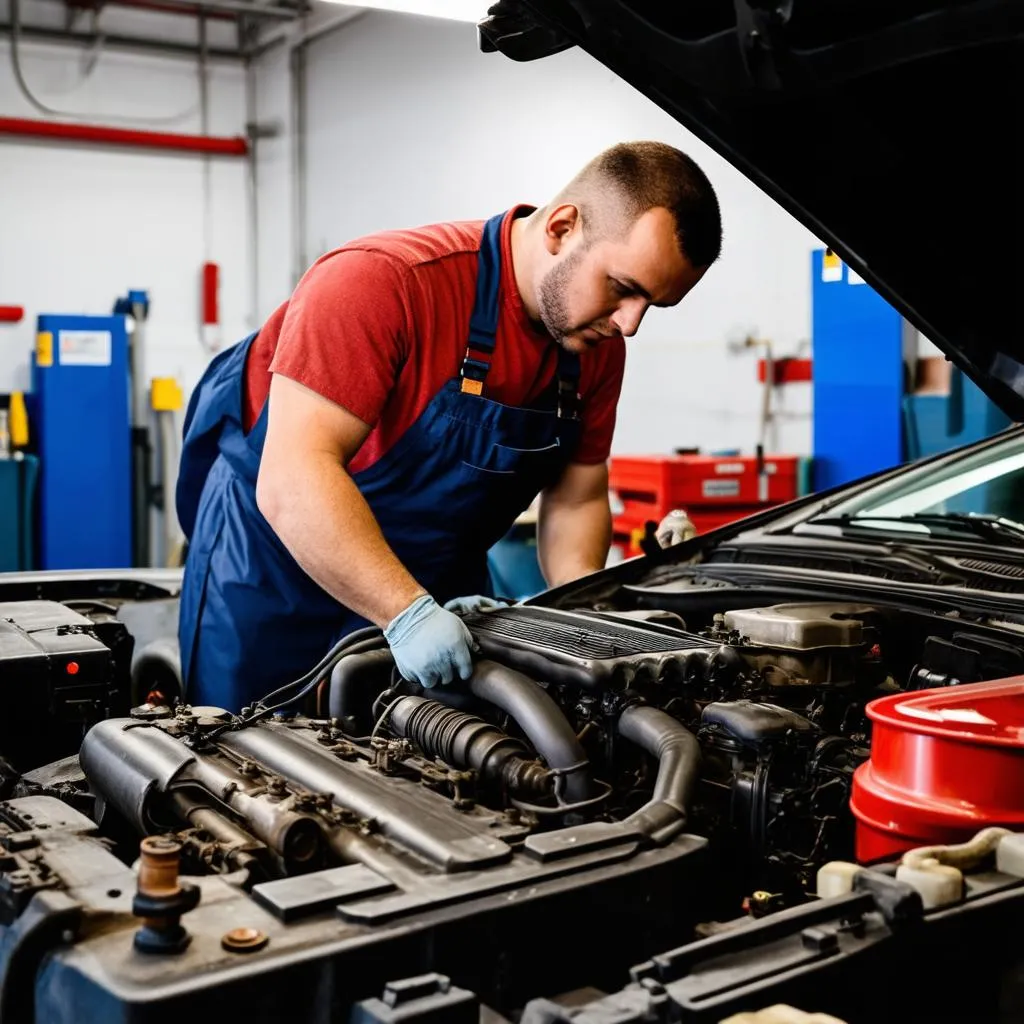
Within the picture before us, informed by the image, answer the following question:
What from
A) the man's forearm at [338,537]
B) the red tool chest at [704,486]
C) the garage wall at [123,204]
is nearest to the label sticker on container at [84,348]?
the garage wall at [123,204]

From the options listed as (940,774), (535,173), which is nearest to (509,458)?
(940,774)

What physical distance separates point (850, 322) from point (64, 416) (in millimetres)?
4233

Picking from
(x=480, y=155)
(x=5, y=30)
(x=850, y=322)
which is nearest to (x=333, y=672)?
(x=850, y=322)

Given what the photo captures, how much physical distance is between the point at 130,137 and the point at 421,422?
5998 millimetres

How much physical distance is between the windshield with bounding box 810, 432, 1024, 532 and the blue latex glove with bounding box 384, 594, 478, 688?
936 millimetres

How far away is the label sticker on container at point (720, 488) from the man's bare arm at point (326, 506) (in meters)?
2.65

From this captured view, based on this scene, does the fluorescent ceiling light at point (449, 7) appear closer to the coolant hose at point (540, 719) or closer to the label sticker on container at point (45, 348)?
the coolant hose at point (540, 719)

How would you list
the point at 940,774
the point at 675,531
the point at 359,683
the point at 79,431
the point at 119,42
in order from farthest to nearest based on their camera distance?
the point at 119,42 < the point at 79,431 < the point at 675,531 < the point at 359,683 < the point at 940,774

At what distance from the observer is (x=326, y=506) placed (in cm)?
179

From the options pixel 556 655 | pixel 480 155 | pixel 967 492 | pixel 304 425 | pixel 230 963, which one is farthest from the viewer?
pixel 480 155

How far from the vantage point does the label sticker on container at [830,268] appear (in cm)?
406

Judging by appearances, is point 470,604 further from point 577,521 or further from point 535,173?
point 535,173

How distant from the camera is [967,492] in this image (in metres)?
2.13

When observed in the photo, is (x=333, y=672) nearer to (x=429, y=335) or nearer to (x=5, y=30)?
(x=429, y=335)
